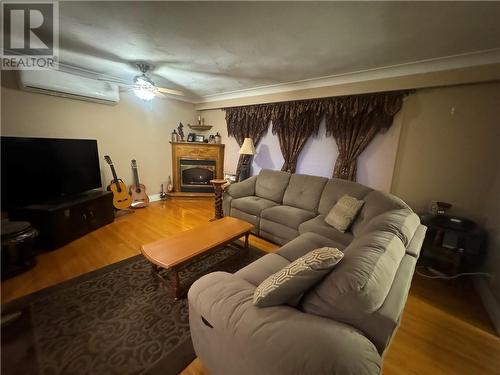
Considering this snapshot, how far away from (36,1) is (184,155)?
3.16 m

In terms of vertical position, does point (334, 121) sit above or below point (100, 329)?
above

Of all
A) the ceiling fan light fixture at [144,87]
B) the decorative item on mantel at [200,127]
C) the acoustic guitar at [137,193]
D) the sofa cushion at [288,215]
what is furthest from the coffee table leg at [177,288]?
the decorative item on mantel at [200,127]

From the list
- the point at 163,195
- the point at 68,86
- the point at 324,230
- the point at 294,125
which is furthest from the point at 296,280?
the point at 163,195

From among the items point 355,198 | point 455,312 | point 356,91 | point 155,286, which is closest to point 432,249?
point 455,312

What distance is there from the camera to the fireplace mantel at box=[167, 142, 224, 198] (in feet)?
15.0

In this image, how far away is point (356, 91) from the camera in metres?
2.80

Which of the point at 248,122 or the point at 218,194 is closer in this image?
the point at 218,194

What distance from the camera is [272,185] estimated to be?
331cm

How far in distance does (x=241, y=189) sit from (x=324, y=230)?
154cm

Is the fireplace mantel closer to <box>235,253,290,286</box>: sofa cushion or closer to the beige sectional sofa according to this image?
<box>235,253,290,286</box>: sofa cushion

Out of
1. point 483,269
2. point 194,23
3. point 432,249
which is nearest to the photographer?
point 194,23

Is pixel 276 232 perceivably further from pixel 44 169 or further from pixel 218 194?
pixel 44 169

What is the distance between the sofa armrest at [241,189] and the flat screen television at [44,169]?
213cm

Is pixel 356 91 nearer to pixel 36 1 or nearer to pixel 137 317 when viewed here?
pixel 36 1
